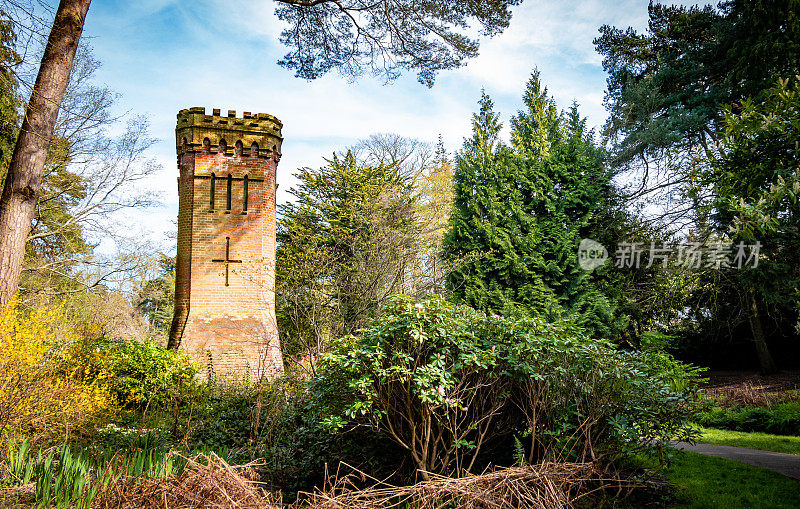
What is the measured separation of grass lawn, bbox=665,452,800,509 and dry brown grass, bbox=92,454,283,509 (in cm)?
391


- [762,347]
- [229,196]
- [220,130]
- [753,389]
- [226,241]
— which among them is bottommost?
[753,389]

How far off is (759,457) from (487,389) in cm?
472

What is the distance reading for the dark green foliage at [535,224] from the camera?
12211 millimetres

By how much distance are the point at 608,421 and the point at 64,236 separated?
59.2 feet

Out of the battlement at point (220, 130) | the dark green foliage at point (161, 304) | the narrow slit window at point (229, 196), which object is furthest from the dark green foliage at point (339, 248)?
the dark green foliage at point (161, 304)

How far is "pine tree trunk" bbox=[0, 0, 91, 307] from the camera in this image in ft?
21.0

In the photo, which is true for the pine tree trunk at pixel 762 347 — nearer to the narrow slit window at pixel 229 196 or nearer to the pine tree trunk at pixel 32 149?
the narrow slit window at pixel 229 196

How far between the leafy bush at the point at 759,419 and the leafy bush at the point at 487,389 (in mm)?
5227

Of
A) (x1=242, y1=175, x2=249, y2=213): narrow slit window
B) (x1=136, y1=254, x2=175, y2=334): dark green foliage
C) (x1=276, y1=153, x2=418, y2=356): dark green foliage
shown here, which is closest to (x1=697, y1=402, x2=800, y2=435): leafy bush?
(x1=276, y1=153, x2=418, y2=356): dark green foliage

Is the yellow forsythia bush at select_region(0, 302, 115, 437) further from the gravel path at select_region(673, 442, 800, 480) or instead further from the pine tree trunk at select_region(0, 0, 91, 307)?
the gravel path at select_region(673, 442, 800, 480)

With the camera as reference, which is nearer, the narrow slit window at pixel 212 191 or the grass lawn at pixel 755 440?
the grass lawn at pixel 755 440

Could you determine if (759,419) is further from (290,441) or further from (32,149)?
(32,149)

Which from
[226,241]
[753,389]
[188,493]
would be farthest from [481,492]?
[753,389]

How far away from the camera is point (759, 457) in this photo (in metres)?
6.61
